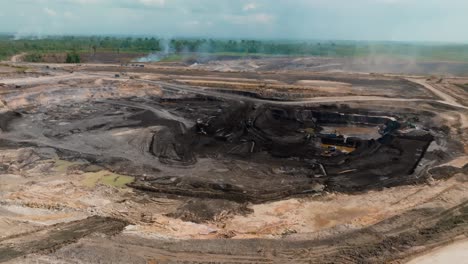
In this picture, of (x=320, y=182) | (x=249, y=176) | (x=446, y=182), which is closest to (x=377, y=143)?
(x=446, y=182)

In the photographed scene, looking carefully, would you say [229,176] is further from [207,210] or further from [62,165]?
[62,165]

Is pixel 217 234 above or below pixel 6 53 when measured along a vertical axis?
below

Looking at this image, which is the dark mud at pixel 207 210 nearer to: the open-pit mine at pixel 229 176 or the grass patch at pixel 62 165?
the open-pit mine at pixel 229 176

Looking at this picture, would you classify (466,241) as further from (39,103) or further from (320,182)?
(39,103)

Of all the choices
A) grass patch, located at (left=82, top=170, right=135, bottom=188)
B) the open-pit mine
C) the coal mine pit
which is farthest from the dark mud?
grass patch, located at (left=82, top=170, right=135, bottom=188)

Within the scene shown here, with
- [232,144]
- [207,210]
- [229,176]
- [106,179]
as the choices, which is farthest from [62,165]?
[232,144]
